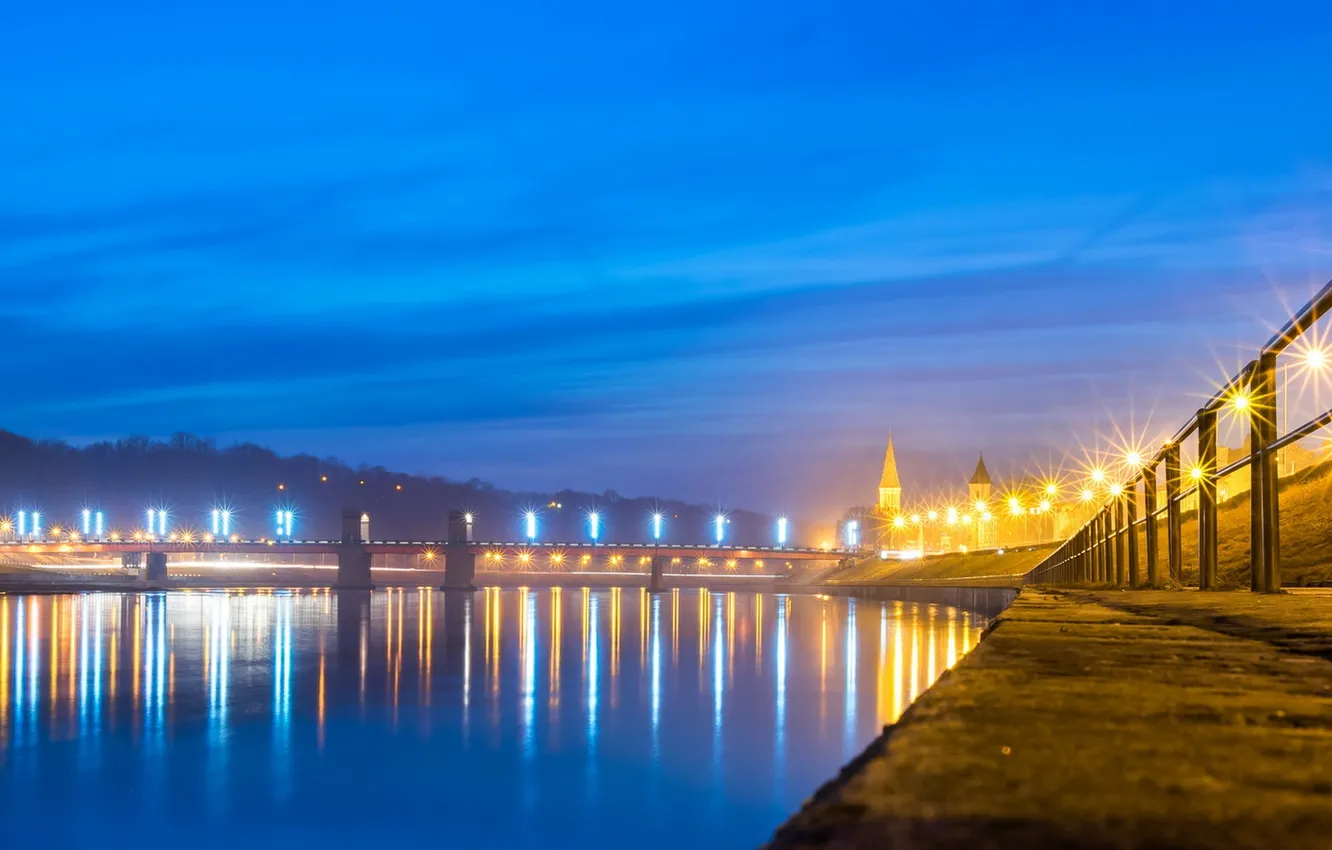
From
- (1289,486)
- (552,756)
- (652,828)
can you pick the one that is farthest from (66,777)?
(1289,486)

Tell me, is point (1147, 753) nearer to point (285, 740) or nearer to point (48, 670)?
point (285, 740)

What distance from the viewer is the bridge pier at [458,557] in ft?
558

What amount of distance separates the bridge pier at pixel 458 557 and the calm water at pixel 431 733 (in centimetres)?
9962

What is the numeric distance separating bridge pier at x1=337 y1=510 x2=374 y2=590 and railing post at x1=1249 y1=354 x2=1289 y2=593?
163329 mm

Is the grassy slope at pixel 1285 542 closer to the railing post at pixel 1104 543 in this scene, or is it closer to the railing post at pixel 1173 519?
the railing post at pixel 1173 519

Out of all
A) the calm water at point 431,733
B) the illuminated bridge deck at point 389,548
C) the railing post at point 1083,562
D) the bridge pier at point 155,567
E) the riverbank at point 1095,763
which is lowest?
the bridge pier at point 155,567

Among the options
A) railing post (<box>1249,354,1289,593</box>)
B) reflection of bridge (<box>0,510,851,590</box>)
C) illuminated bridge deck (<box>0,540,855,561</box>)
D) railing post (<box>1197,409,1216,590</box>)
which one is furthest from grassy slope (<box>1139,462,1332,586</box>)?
reflection of bridge (<box>0,510,851,590</box>)

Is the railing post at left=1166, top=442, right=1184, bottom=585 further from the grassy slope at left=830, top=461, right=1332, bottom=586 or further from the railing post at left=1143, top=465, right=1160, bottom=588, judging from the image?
the grassy slope at left=830, top=461, right=1332, bottom=586

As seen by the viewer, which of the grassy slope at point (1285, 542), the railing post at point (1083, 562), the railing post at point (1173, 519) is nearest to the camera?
the railing post at point (1173, 519)

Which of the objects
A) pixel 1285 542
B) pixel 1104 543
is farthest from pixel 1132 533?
pixel 1285 542

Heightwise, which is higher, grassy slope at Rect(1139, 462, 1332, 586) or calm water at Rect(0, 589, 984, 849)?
grassy slope at Rect(1139, 462, 1332, 586)

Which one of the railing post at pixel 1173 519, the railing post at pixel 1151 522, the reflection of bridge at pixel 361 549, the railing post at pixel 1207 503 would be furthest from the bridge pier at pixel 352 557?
the railing post at pixel 1207 503

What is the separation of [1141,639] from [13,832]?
20.7 m

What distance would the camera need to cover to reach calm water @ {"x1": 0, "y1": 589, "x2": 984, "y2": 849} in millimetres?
23641
